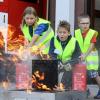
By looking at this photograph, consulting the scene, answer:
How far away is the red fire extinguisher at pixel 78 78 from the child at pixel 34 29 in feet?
3.72

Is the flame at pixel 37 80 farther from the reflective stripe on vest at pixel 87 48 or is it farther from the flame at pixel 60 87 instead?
the reflective stripe on vest at pixel 87 48

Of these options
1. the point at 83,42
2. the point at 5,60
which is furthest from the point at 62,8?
the point at 5,60

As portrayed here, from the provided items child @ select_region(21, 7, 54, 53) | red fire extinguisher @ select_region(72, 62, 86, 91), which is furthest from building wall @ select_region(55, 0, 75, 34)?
red fire extinguisher @ select_region(72, 62, 86, 91)

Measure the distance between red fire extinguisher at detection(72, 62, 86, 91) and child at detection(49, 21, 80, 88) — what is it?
459mm

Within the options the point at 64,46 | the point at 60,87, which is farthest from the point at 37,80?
the point at 64,46

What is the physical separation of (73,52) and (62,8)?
298 cm

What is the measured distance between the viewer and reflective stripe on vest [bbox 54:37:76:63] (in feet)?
25.5

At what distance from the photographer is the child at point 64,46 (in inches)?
306

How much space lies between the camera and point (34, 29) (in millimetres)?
8281

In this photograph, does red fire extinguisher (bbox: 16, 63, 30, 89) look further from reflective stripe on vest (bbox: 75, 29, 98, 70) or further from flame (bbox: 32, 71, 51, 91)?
reflective stripe on vest (bbox: 75, 29, 98, 70)

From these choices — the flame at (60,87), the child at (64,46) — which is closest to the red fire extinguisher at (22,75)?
the flame at (60,87)

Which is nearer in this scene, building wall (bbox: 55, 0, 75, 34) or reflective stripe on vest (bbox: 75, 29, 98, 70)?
reflective stripe on vest (bbox: 75, 29, 98, 70)

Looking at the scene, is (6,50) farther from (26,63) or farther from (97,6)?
(97,6)

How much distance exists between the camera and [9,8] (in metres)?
11.5
